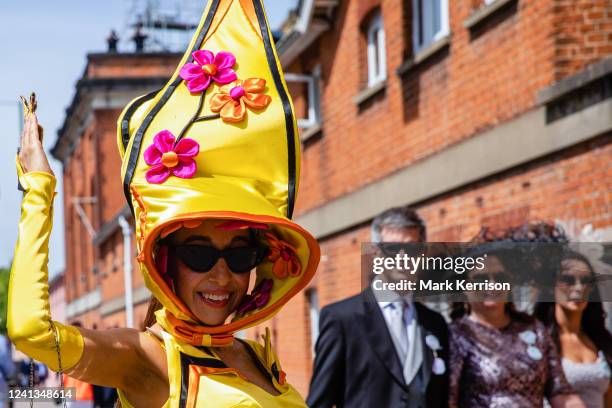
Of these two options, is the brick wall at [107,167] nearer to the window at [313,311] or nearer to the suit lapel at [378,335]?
the window at [313,311]

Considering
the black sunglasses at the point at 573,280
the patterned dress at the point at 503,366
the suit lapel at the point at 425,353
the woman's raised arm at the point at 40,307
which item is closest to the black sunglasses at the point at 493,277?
the black sunglasses at the point at 573,280

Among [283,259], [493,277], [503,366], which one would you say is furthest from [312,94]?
[283,259]

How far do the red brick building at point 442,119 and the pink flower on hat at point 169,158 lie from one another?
5123 mm

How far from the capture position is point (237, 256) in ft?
12.6

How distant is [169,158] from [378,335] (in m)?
2.35

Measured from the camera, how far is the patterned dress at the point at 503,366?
18.6ft

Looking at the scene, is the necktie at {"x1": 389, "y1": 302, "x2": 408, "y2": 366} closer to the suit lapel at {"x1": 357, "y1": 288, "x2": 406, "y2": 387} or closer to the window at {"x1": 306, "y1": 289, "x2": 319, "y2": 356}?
the suit lapel at {"x1": 357, "y1": 288, "x2": 406, "y2": 387}

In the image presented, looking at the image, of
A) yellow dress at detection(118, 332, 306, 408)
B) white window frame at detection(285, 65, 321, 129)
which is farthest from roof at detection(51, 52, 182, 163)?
yellow dress at detection(118, 332, 306, 408)

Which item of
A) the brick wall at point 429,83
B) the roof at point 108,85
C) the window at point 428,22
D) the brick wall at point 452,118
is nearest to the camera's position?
the brick wall at point 452,118

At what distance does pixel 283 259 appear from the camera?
4062mm

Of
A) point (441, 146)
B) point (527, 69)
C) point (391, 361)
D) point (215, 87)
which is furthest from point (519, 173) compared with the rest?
point (215, 87)

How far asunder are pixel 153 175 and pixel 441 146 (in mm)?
8666

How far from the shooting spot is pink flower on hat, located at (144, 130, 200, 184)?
12.3 feet

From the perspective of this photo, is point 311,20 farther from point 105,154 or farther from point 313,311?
point 105,154
